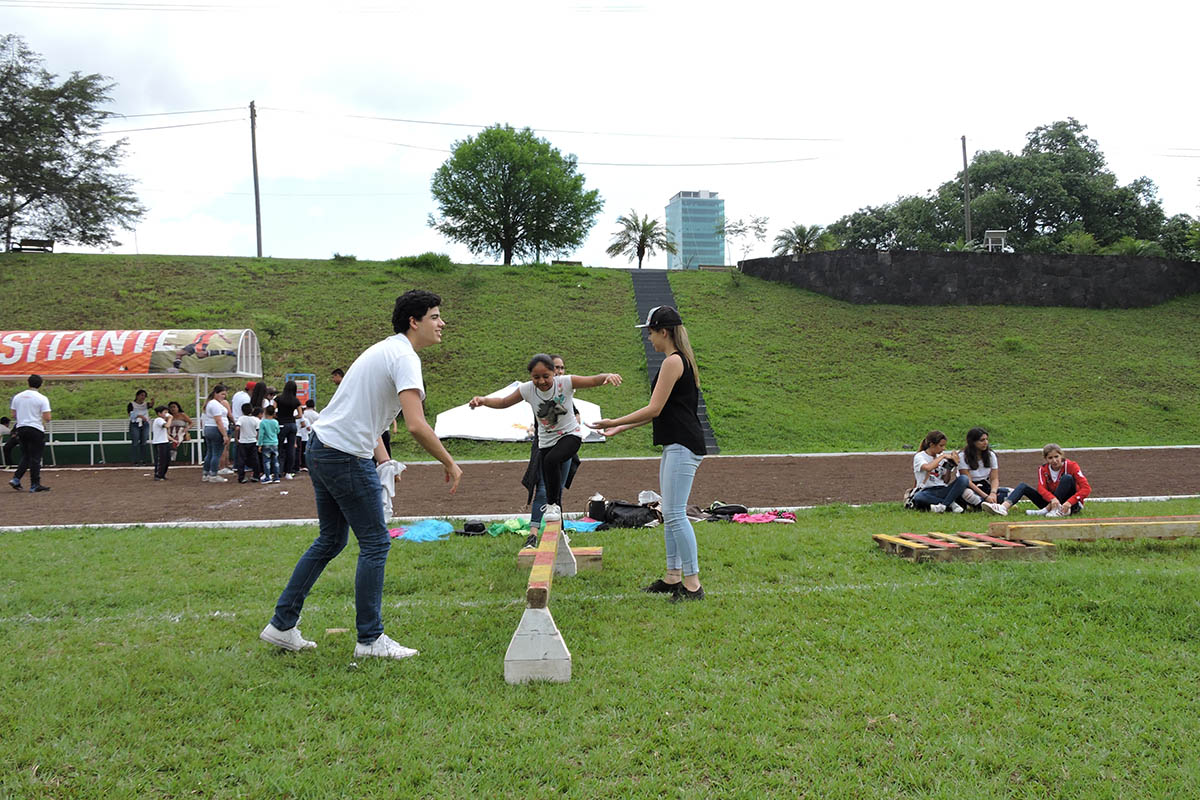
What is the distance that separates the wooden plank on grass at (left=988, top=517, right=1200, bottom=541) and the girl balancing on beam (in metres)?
3.76

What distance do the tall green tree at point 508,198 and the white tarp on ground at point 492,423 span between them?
2572 centimetres

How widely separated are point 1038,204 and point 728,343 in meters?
38.7

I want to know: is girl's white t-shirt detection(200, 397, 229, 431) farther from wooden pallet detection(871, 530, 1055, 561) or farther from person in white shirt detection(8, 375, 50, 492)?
wooden pallet detection(871, 530, 1055, 561)

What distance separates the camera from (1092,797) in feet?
8.77

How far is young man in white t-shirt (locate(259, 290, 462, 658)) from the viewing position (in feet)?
12.9

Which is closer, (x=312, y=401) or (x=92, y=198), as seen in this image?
(x=312, y=401)

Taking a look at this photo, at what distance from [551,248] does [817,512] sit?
35982 mm

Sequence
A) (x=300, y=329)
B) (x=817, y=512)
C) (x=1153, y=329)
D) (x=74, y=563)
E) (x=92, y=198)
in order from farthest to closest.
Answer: (x=92, y=198) → (x=1153, y=329) → (x=300, y=329) → (x=817, y=512) → (x=74, y=563)

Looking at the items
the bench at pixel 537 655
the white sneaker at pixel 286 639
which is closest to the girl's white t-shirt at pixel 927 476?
the bench at pixel 537 655

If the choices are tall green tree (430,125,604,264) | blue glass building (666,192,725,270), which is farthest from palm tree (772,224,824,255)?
blue glass building (666,192,725,270)

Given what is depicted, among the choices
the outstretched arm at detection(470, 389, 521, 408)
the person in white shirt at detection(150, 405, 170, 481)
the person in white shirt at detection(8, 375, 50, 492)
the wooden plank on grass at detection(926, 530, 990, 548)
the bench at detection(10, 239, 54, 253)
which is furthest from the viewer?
the bench at detection(10, 239, 54, 253)

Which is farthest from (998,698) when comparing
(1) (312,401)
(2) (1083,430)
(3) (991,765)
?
(2) (1083,430)

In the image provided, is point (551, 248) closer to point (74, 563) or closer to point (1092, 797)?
point (74, 563)

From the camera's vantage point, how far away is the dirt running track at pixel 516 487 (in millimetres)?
9656
